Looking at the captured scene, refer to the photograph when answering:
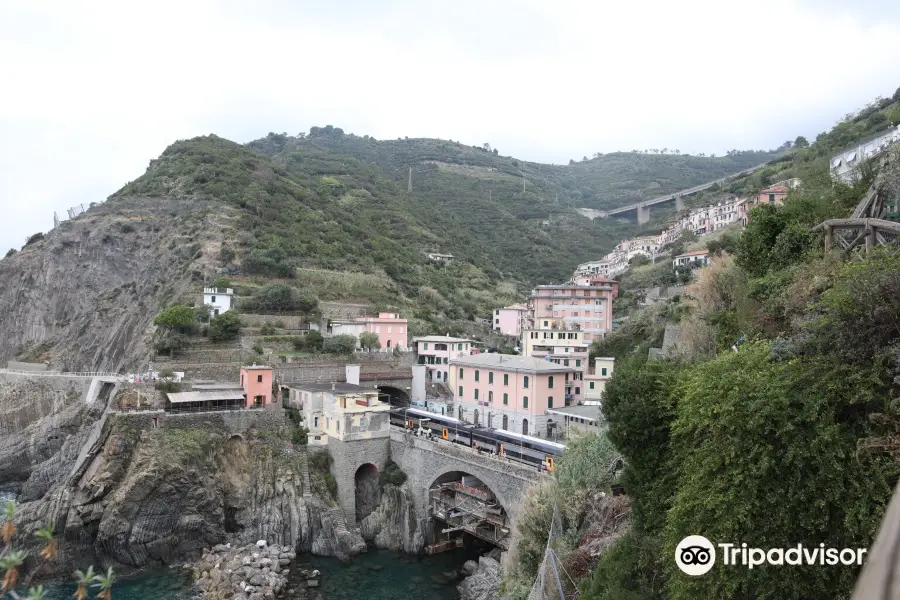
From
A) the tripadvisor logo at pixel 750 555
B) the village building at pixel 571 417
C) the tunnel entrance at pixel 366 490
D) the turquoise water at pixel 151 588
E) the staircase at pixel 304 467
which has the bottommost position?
the turquoise water at pixel 151 588

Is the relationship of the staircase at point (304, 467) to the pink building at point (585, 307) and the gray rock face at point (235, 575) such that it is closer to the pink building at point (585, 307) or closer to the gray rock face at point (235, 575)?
the gray rock face at point (235, 575)

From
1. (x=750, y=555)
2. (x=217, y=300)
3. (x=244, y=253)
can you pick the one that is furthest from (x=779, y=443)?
(x=244, y=253)

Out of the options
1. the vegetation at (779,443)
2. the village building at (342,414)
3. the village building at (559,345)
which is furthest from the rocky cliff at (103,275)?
the vegetation at (779,443)

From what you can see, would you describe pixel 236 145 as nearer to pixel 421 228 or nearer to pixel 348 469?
pixel 421 228

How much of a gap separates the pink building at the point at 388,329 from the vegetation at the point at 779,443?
33975mm

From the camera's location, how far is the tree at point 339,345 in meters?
41.8

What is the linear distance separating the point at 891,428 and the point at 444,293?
2199 inches

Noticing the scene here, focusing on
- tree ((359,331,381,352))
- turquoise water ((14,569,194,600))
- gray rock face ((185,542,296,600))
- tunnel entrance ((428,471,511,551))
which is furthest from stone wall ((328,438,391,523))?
tree ((359,331,381,352))

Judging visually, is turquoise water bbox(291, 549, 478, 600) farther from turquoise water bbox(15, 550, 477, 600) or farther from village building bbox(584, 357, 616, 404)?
village building bbox(584, 357, 616, 404)

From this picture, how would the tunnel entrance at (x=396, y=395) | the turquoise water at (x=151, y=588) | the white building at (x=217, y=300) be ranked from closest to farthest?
the turquoise water at (x=151, y=588) < the tunnel entrance at (x=396, y=395) < the white building at (x=217, y=300)

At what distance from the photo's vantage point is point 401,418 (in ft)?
116

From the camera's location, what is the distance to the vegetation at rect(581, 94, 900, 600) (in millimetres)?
7480

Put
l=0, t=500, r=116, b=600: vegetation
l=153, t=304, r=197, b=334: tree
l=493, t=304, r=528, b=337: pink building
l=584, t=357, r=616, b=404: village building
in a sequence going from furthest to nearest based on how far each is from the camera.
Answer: l=493, t=304, r=528, b=337: pink building
l=153, t=304, r=197, b=334: tree
l=584, t=357, r=616, b=404: village building
l=0, t=500, r=116, b=600: vegetation

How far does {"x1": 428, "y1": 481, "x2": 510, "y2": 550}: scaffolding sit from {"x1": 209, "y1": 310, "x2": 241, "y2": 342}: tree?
1889 cm
